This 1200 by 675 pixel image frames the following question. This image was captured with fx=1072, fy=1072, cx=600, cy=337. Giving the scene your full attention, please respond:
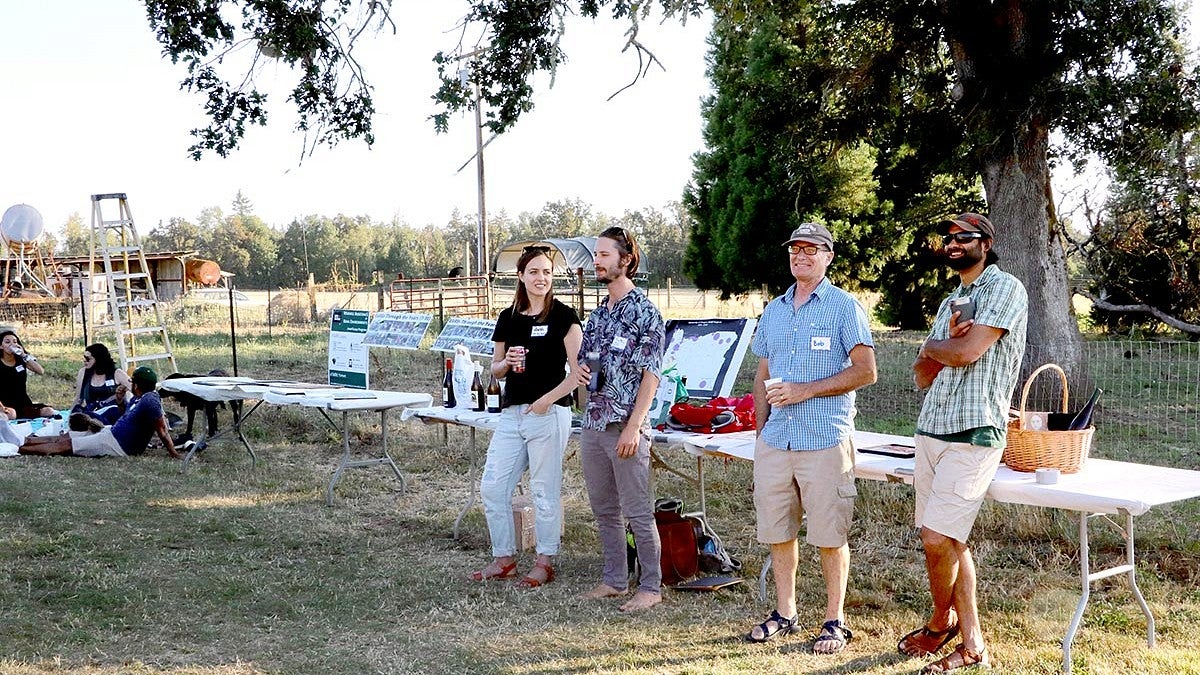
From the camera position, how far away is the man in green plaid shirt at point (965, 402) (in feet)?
11.5

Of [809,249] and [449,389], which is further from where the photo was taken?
→ [449,389]

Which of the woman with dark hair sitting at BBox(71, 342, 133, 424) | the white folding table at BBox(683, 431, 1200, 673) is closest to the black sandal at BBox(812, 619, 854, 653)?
the white folding table at BBox(683, 431, 1200, 673)

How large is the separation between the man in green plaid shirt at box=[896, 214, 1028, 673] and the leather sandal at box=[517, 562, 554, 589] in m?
1.95

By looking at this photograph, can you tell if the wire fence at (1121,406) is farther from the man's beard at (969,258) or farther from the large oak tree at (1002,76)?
the man's beard at (969,258)

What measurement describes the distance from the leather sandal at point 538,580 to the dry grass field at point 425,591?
0.19ft

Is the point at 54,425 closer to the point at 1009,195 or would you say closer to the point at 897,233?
the point at 1009,195

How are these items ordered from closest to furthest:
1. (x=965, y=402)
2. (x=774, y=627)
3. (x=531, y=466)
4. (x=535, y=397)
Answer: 1. (x=965, y=402)
2. (x=774, y=627)
3. (x=535, y=397)
4. (x=531, y=466)

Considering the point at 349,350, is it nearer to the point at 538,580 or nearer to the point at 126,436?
the point at 126,436

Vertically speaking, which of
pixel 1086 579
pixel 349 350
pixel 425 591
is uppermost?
pixel 349 350

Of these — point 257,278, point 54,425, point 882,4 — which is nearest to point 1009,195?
point 882,4

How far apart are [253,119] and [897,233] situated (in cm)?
1698

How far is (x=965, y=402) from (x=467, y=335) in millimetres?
6471

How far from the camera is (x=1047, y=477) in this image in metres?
3.74

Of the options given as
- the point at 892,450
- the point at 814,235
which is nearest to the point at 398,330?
the point at 892,450
